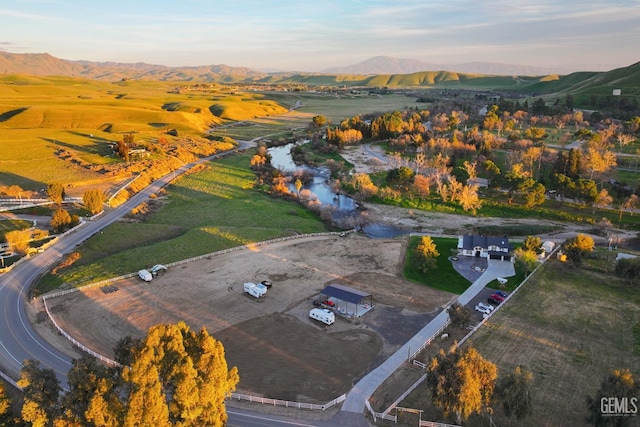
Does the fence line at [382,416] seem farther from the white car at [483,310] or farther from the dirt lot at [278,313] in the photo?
the white car at [483,310]

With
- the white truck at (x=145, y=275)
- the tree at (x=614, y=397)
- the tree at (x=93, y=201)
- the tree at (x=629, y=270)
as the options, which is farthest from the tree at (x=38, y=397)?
the tree at (x=629, y=270)

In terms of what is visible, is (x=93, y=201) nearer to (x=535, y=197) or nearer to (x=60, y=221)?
(x=60, y=221)

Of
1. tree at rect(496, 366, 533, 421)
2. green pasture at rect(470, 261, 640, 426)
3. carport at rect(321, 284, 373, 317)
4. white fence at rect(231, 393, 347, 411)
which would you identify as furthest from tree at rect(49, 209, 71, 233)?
tree at rect(496, 366, 533, 421)

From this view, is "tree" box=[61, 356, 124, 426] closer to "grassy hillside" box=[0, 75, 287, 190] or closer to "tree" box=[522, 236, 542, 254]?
"tree" box=[522, 236, 542, 254]

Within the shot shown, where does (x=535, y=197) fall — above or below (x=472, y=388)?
above

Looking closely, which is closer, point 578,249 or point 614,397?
point 614,397

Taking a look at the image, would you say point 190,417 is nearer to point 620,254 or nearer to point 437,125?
point 620,254

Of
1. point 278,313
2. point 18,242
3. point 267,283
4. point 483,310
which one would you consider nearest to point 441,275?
point 483,310
